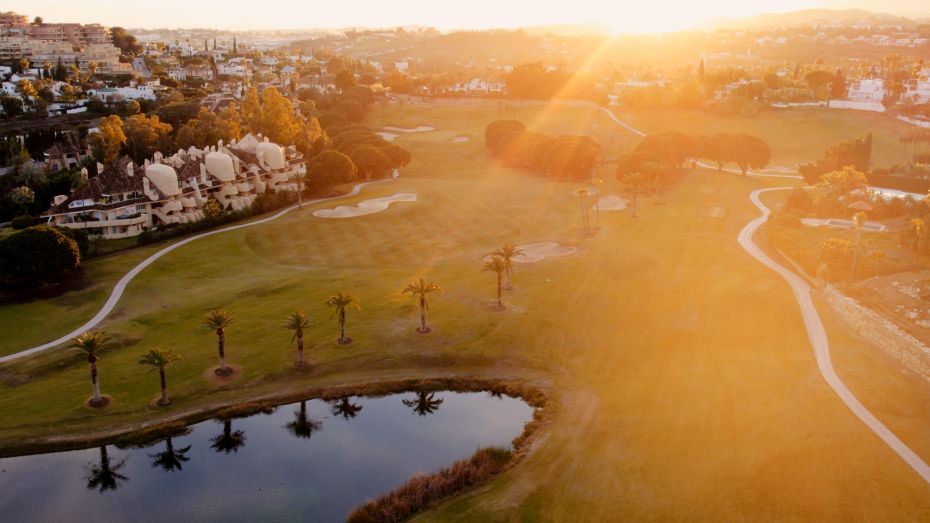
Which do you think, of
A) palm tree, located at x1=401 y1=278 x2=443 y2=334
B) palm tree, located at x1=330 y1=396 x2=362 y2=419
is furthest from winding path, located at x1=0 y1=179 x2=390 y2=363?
palm tree, located at x1=401 y1=278 x2=443 y2=334

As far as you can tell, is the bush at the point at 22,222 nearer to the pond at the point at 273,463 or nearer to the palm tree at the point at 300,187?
the palm tree at the point at 300,187

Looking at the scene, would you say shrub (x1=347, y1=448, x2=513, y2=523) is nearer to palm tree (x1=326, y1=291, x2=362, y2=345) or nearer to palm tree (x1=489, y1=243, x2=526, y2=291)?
palm tree (x1=326, y1=291, x2=362, y2=345)

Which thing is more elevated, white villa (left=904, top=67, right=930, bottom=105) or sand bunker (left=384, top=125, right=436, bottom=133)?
white villa (left=904, top=67, right=930, bottom=105)

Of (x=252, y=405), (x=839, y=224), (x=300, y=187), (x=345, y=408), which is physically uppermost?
(x=300, y=187)

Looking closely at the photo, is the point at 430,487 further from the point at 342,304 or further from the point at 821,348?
the point at 821,348

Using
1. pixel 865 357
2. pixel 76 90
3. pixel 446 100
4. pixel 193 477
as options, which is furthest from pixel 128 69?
pixel 865 357

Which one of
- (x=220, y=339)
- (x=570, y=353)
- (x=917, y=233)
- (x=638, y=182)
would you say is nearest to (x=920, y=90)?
(x=638, y=182)
